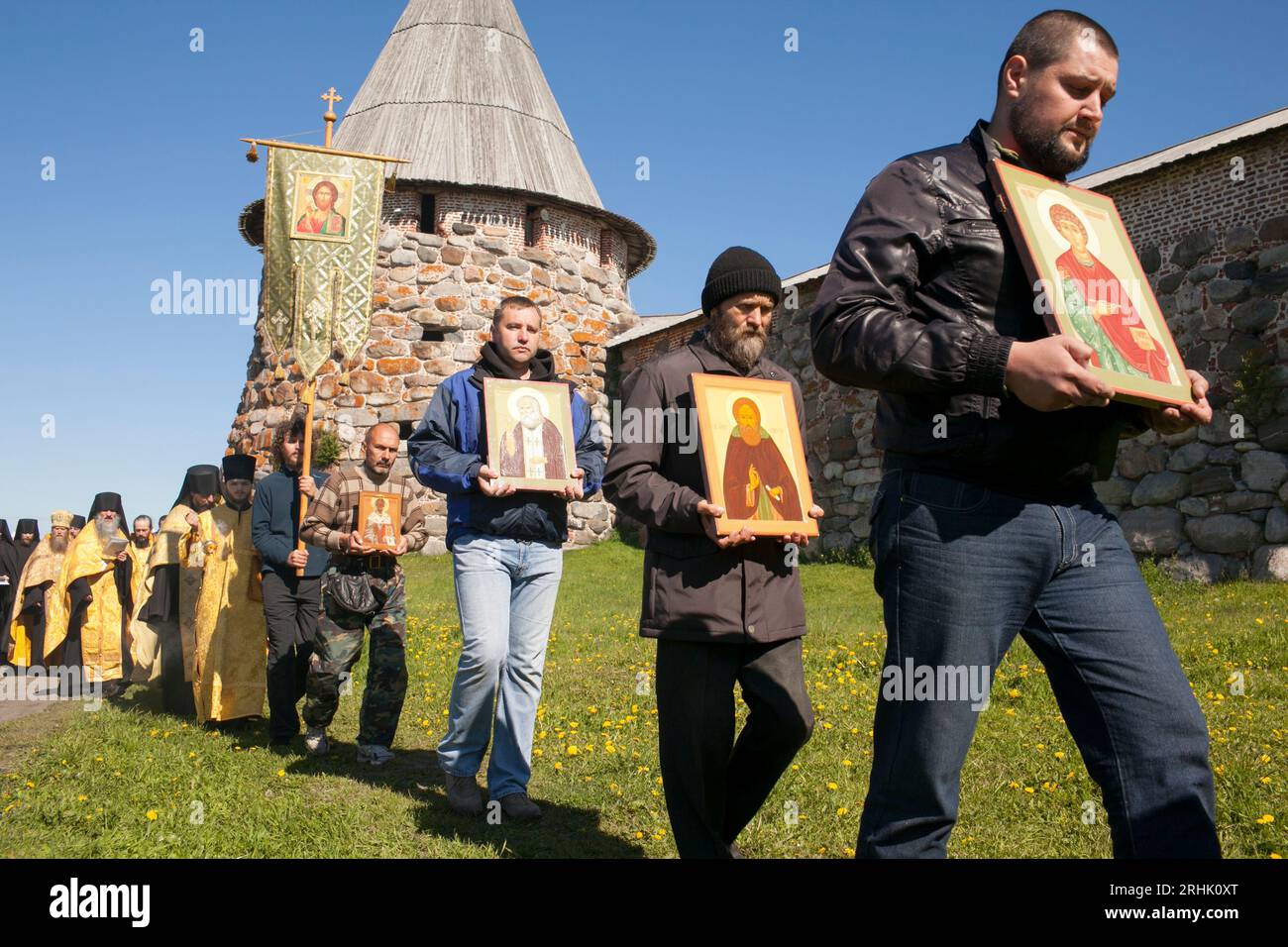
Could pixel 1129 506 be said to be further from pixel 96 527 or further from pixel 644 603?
pixel 96 527

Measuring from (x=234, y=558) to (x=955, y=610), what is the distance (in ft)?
22.0

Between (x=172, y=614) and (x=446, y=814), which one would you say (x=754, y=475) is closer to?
(x=446, y=814)

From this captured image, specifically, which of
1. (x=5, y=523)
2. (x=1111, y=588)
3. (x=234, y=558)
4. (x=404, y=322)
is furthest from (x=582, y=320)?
(x=1111, y=588)

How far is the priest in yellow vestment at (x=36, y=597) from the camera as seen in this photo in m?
12.8

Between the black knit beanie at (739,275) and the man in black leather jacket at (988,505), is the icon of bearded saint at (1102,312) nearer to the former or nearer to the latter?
the man in black leather jacket at (988,505)

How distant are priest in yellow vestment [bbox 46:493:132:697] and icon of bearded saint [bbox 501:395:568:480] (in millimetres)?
8059

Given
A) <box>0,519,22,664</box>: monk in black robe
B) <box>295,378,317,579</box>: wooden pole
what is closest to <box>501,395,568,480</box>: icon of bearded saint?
<box>295,378,317,579</box>: wooden pole

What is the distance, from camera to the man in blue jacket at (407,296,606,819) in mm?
5043

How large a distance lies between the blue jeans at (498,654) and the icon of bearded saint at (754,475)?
4.95 feet

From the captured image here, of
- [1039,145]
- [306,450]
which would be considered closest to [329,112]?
[306,450]

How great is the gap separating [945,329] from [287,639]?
6.02 m

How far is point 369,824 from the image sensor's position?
4953mm

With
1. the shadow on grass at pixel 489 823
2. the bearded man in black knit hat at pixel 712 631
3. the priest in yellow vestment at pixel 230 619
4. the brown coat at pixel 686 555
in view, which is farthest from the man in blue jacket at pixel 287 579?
the bearded man in black knit hat at pixel 712 631

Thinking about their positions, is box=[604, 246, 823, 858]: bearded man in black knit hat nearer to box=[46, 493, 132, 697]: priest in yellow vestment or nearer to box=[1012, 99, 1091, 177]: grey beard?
box=[1012, 99, 1091, 177]: grey beard
